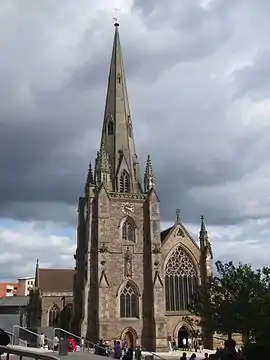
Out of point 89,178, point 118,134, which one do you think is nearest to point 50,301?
point 89,178

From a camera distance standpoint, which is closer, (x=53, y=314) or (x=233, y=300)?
(x=233, y=300)

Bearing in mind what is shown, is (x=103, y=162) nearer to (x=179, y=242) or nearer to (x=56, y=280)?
(x=179, y=242)

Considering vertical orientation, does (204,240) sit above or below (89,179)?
below

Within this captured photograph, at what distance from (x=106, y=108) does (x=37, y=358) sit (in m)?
52.5

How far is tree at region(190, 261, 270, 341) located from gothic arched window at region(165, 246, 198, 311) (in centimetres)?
1275

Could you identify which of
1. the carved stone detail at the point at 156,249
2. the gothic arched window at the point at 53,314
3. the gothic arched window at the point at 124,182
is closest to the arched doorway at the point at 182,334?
the carved stone detail at the point at 156,249

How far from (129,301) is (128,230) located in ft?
23.8

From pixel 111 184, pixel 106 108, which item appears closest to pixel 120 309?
pixel 111 184

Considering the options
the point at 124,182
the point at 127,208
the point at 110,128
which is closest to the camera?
the point at 127,208

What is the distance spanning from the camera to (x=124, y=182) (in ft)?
186

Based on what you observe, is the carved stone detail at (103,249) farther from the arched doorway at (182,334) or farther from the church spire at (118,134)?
the arched doorway at (182,334)

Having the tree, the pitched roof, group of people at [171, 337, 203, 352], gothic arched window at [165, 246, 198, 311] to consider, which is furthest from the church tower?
the pitched roof

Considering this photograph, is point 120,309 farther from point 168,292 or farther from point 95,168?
point 95,168

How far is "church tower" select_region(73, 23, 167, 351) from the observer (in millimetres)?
50094
